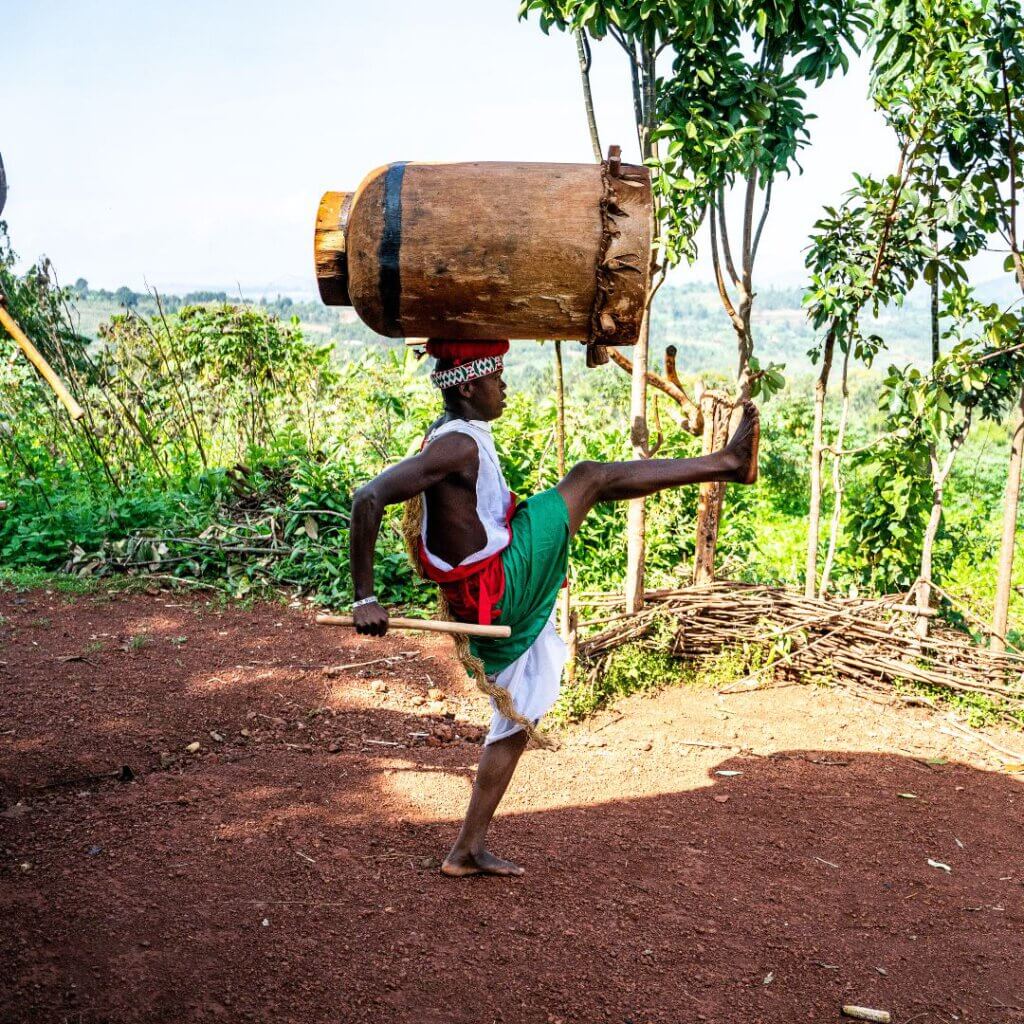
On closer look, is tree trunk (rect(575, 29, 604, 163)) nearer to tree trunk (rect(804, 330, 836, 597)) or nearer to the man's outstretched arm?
tree trunk (rect(804, 330, 836, 597))

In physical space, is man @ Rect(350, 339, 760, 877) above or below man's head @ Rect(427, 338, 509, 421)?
below

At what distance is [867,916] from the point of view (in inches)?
115

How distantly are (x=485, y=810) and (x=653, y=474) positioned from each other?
43.7 inches

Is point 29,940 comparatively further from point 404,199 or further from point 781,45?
point 781,45

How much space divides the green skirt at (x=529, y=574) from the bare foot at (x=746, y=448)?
0.51 metres

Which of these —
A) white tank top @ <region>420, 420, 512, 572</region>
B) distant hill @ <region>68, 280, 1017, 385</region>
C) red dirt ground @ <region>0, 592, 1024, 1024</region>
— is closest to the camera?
red dirt ground @ <region>0, 592, 1024, 1024</region>

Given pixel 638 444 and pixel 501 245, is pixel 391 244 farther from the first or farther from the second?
pixel 638 444

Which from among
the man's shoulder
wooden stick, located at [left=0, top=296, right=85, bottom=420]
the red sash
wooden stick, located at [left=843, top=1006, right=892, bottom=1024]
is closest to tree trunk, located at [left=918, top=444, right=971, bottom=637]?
wooden stick, located at [left=843, top=1006, right=892, bottom=1024]

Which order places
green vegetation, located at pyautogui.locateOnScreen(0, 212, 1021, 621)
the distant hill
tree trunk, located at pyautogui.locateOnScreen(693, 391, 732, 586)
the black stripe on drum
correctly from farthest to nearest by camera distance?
the distant hill → green vegetation, located at pyautogui.locateOnScreen(0, 212, 1021, 621) → tree trunk, located at pyautogui.locateOnScreen(693, 391, 732, 586) → the black stripe on drum

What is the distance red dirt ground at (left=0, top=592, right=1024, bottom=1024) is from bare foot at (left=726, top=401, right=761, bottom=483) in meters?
1.26

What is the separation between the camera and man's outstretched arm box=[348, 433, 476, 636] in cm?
253

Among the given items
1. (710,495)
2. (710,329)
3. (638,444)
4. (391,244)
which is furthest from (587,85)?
(710,329)

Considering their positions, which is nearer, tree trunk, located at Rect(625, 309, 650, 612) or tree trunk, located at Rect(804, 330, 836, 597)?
tree trunk, located at Rect(625, 309, 650, 612)

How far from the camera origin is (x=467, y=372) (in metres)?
2.71
